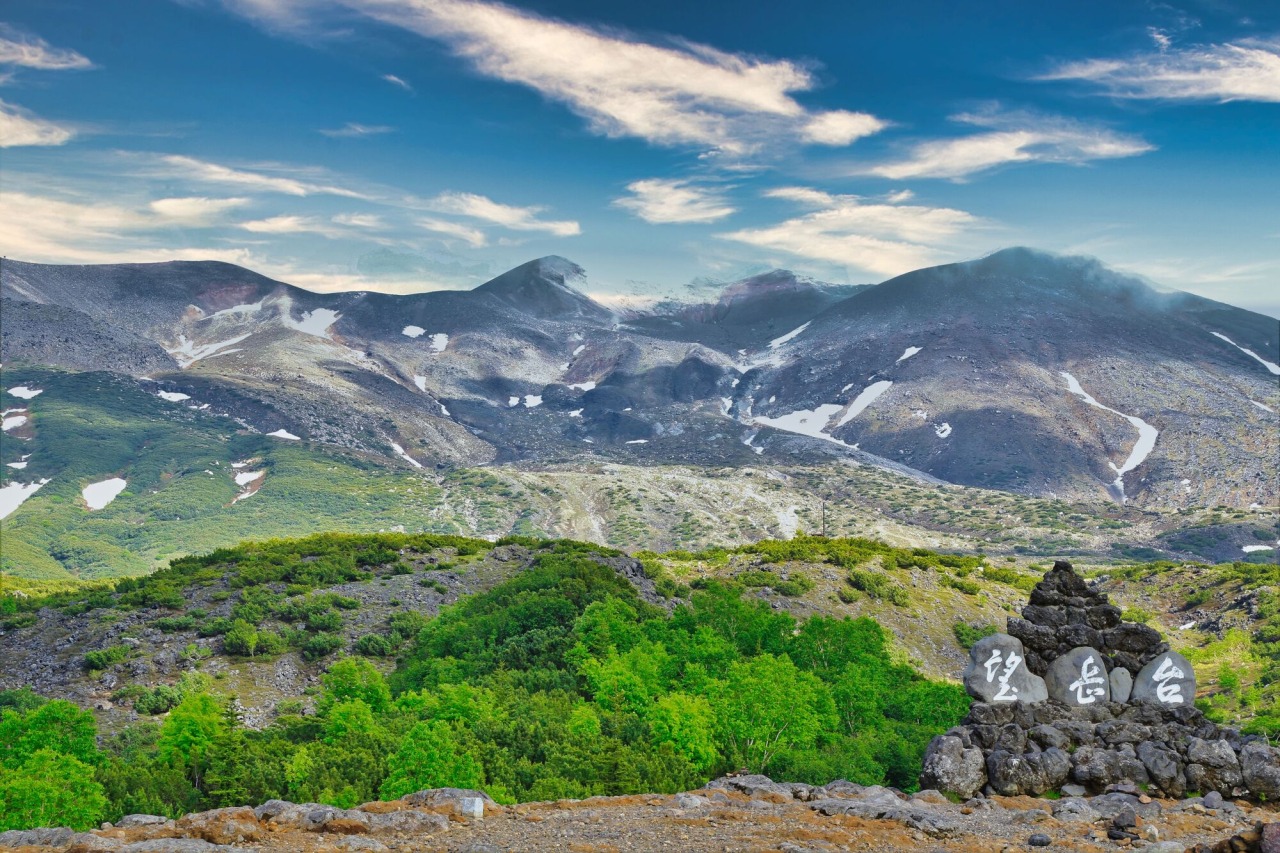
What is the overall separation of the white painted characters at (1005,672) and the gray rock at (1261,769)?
13.9ft

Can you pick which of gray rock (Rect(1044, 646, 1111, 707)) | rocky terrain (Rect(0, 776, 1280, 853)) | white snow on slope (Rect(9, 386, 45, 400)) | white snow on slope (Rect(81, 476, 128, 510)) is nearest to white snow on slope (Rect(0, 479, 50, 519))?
white snow on slope (Rect(81, 476, 128, 510))

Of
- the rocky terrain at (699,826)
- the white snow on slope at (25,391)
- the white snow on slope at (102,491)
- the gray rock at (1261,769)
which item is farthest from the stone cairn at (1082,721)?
the white snow on slope at (25,391)

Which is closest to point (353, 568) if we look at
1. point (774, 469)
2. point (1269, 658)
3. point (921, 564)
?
point (921, 564)

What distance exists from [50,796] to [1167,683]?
2321 cm

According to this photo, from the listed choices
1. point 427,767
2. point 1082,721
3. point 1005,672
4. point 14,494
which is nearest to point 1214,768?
point 1082,721

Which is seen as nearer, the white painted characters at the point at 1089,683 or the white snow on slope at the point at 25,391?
the white painted characters at the point at 1089,683

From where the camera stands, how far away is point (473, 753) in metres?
21.1

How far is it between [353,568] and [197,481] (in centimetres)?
12197

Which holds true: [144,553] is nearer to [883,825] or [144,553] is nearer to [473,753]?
[473,753]

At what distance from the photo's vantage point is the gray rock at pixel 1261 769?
1741cm

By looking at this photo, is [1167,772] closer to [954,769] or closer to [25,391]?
[954,769]

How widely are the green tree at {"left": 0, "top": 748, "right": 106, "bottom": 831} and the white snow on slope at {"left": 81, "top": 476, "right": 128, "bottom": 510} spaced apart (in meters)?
145

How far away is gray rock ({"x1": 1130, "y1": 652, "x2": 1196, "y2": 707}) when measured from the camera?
19.5m

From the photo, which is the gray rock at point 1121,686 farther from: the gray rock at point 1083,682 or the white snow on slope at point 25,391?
the white snow on slope at point 25,391
